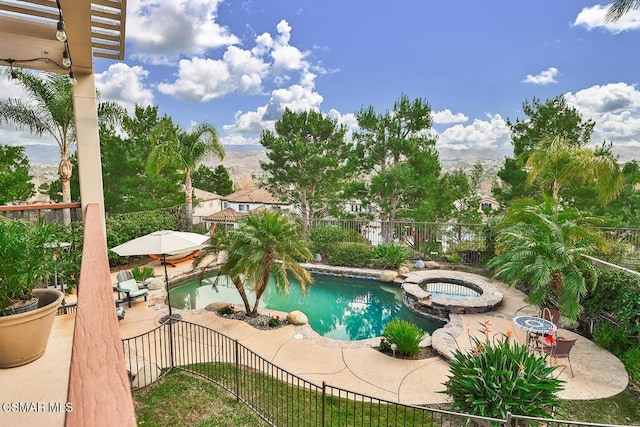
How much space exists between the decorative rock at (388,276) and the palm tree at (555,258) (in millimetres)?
4363

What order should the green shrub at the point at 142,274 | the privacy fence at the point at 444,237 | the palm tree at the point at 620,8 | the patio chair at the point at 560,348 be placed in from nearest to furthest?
1. the patio chair at the point at 560,348
2. the palm tree at the point at 620,8
3. the green shrub at the point at 142,274
4. the privacy fence at the point at 444,237

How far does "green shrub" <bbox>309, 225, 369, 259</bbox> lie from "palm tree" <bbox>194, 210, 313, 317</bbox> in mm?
5249

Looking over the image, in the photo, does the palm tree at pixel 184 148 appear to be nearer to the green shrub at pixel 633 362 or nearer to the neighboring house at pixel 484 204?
the neighboring house at pixel 484 204

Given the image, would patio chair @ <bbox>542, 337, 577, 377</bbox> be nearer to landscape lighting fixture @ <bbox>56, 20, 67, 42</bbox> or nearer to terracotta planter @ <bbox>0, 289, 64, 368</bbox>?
terracotta planter @ <bbox>0, 289, 64, 368</bbox>

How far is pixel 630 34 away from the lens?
20953 millimetres

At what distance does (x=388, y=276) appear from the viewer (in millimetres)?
11500

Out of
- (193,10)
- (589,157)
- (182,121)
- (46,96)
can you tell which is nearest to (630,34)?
(589,157)

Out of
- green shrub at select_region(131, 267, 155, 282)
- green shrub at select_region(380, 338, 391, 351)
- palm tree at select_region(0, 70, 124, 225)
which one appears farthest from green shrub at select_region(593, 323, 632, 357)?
palm tree at select_region(0, 70, 124, 225)

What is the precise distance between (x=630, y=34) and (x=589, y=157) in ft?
58.1

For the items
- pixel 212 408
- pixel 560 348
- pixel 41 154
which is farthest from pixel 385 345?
pixel 41 154

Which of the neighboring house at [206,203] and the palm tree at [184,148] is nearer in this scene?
the palm tree at [184,148]

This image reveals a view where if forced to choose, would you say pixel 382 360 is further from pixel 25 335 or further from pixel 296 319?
pixel 25 335

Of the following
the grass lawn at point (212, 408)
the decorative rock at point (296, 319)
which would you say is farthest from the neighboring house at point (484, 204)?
the grass lawn at point (212, 408)

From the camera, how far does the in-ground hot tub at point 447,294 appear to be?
28.5 ft
